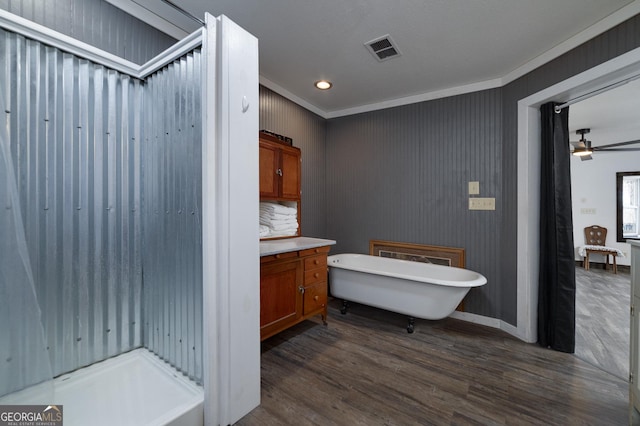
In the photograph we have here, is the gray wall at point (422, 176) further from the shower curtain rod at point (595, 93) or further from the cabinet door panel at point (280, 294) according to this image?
the cabinet door panel at point (280, 294)

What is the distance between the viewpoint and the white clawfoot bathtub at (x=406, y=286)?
2342 millimetres

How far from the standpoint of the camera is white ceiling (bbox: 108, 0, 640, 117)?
69.0 inches

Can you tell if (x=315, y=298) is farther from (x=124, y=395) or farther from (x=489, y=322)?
(x=489, y=322)

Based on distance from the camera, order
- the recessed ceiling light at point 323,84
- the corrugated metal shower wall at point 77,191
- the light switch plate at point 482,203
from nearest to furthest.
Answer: the corrugated metal shower wall at point 77,191 < the light switch plate at point 482,203 < the recessed ceiling light at point 323,84

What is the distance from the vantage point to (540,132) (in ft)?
7.93

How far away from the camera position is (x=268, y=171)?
2568 millimetres

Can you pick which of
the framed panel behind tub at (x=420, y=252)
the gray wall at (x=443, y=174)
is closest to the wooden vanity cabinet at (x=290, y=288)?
the framed panel behind tub at (x=420, y=252)

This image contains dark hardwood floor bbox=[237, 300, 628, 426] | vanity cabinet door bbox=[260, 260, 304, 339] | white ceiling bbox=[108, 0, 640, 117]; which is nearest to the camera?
dark hardwood floor bbox=[237, 300, 628, 426]

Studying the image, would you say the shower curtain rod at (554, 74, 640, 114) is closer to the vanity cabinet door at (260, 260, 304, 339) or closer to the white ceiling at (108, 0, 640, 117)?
the white ceiling at (108, 0, 640, 117)

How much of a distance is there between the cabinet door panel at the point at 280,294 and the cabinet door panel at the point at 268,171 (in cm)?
78

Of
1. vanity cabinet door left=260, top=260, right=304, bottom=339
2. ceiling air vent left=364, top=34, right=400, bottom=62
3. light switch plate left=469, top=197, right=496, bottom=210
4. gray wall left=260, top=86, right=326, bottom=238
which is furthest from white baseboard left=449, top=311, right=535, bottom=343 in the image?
ceiling air vent left=364, top=34, right=400, bottom=62

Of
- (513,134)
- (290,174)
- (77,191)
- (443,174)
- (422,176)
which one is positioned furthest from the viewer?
(422,176)

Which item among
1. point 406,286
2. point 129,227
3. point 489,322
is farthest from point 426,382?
point 129,227

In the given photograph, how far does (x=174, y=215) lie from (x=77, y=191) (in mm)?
549
